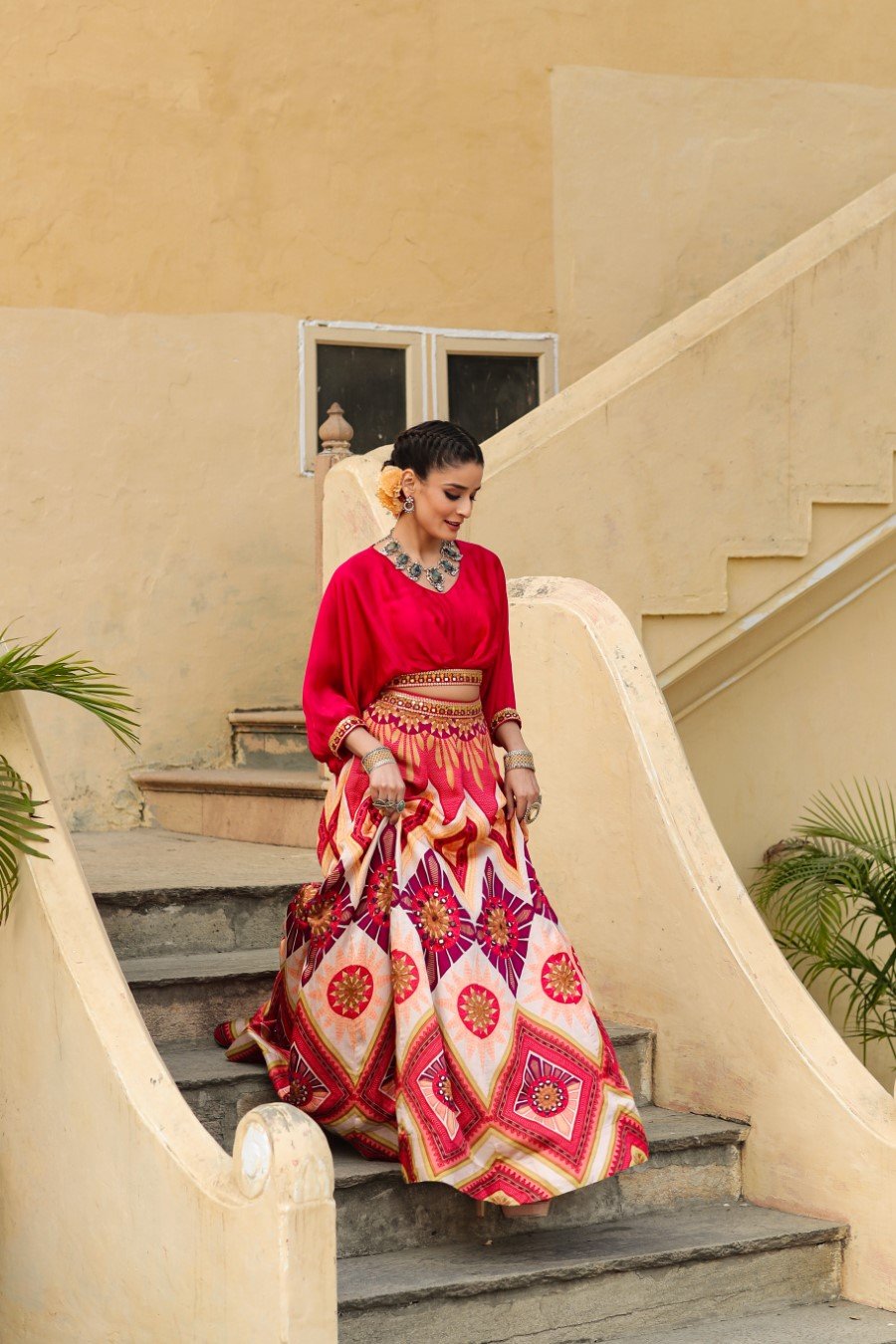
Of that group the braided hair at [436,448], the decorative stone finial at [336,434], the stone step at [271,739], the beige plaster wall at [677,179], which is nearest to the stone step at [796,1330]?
the braided hair at [436,448]

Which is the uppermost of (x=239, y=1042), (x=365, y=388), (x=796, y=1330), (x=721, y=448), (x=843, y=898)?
(x=365, y=388)

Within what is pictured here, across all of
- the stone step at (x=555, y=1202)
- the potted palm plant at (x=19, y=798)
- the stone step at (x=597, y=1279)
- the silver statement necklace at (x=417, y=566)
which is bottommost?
the stone step at (x=597, y=1279)

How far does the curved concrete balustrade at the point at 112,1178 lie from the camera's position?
3.35 m

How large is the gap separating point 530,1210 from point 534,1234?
254mm

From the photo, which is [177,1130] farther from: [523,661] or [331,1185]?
[523,661]

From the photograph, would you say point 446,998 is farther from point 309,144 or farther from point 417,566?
point 309,144

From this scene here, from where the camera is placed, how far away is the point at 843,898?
6441mm

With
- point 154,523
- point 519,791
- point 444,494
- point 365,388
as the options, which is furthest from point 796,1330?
point 365,388

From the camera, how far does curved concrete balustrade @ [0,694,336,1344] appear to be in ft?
11.0

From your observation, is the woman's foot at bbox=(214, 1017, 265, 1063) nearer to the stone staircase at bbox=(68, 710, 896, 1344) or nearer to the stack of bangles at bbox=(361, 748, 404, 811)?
the stone staircase at bbox=(68, 710, 896, 1344)

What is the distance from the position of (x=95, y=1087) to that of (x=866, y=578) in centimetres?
465

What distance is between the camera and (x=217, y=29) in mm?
7238

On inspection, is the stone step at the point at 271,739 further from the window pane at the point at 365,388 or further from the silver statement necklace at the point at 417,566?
the silver statement necklace at the point at 417,566

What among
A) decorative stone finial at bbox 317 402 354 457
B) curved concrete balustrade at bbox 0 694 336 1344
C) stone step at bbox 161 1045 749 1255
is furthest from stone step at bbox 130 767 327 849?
curved concrete balustrade at bbox 0 694 336 1344
